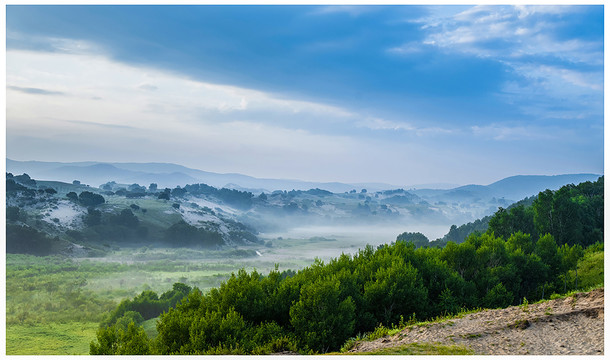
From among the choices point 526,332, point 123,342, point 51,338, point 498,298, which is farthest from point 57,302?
point 526,332

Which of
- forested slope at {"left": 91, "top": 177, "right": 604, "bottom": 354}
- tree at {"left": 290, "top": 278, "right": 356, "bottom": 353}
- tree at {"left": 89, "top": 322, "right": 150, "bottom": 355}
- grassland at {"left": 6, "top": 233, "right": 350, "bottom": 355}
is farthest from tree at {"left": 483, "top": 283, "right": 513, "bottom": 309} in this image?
grassland at {"left": 6, "top": 233, "right": 350, "bottom": 355}

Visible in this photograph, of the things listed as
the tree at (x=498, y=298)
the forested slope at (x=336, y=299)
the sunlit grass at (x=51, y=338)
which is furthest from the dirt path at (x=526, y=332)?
the sunlit grass at (x=51, y=338)

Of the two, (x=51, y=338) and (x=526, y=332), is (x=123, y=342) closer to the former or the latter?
(x=526, y=332)

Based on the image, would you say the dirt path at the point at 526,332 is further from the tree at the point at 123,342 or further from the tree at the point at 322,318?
the tree at the point at 123,342

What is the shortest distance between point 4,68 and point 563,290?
4781cm

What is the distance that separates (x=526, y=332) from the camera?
1956 centimetres

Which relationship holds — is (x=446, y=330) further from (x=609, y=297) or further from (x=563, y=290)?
(x=563, y=290)

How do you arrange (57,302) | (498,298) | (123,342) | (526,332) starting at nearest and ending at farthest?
(526,332) → (123,342) → (498,298) → (57,302)

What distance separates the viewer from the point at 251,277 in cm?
2658

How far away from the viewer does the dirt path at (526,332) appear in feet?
59.6

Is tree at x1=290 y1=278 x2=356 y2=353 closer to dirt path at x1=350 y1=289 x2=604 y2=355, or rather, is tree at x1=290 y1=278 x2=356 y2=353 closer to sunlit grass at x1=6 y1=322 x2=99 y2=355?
dirt path at x1=350 y1=289 x2=604 y2=355

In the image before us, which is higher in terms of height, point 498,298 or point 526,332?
point 526,332

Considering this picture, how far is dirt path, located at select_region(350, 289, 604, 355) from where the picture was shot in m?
18.2

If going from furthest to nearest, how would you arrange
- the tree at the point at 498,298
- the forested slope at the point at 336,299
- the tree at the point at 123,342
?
the tree at the point at 498,298, the forested slope at the point at 336,299, the tree at the point at 123,342
